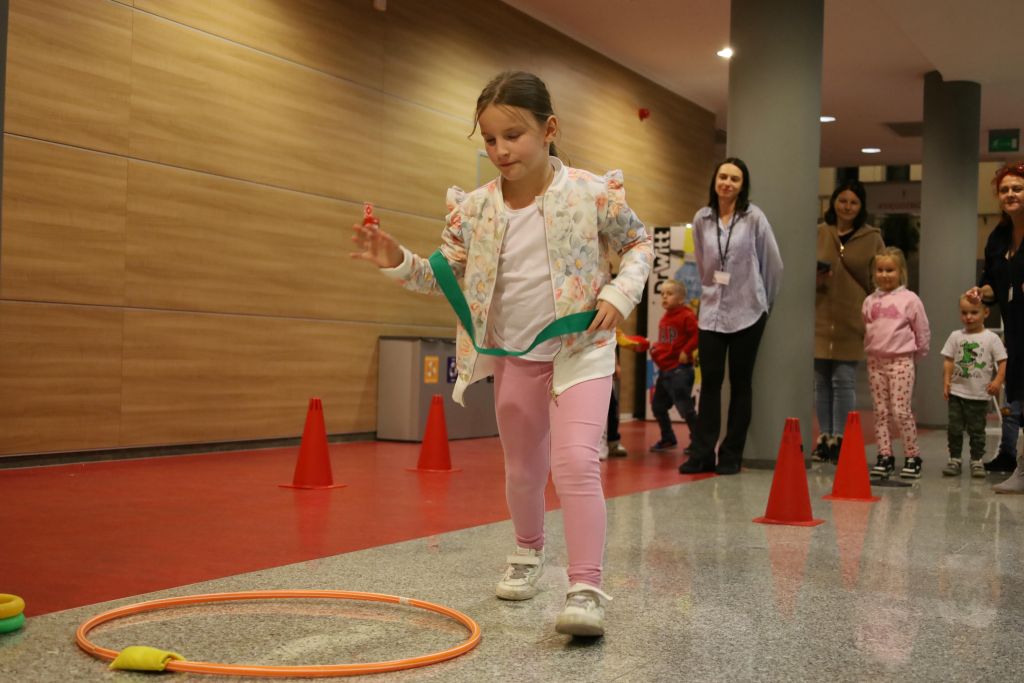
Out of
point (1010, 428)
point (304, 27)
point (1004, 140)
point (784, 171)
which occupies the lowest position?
point (1010, 428)

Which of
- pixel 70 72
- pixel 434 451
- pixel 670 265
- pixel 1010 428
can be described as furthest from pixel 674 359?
pixel 70 72

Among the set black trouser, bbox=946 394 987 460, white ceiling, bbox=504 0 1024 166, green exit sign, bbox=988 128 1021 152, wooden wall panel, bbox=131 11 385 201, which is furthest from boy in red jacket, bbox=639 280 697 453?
green exit sign, bbox=988 128 1021 152

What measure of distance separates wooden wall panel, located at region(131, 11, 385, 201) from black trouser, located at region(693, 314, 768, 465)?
3104mm

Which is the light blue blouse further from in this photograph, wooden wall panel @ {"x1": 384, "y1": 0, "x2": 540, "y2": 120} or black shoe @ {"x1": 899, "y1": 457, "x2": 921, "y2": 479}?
wooden wall panel @ {"x1": 384, "y1": 0, "x2": 540, "y2": 120}

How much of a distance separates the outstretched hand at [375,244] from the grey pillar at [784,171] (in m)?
4.58

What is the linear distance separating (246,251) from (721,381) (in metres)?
3.19

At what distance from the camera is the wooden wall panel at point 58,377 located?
18.8 ft

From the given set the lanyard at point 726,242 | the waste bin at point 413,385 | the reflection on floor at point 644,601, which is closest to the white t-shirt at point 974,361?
the lanyard at point 726,242

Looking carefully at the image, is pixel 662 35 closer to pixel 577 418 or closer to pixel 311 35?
pixel 311 35

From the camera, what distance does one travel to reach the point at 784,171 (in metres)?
6.94

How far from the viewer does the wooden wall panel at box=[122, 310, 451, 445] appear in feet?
21.4

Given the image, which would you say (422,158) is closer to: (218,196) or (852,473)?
(218,196)

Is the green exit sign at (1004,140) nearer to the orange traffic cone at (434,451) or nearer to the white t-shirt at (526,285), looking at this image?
the orange traffic cone at (434,451)

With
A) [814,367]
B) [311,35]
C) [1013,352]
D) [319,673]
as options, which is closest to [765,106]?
[814,367]
